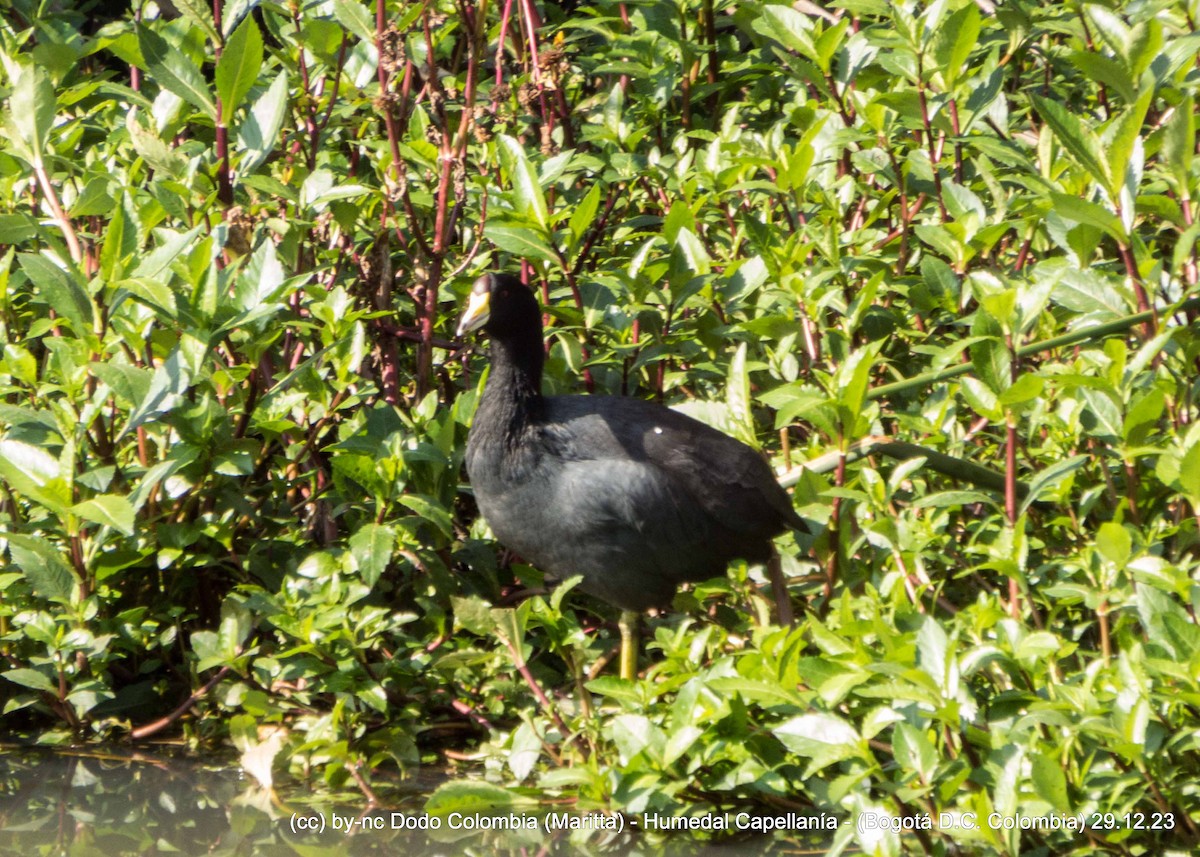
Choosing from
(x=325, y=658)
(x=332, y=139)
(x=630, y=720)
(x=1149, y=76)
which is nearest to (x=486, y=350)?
(x=332, y=139)

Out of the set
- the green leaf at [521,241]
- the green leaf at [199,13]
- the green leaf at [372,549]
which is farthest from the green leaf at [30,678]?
the green leaf at [199,13]

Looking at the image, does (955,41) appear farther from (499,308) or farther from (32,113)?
(32,113)

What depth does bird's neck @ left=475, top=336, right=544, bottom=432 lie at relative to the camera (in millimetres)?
3732

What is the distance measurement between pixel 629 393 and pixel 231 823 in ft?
5.59

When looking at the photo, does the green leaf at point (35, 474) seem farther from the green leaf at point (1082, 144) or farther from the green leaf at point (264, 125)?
the green leaf at point (1082, 144)

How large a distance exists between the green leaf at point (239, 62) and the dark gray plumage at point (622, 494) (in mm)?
840

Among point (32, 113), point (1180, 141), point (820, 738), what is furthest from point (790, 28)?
point (820, 738)

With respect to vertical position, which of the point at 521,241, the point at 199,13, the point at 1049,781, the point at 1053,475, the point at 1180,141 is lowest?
the point at 1049,781

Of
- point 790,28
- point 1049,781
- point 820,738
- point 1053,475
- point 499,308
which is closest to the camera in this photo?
point 1049,781

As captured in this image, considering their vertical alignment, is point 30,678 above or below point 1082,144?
below

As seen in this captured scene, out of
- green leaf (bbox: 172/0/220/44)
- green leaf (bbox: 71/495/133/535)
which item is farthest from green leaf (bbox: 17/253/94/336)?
green leaf (bbox: 172/0/220/44)

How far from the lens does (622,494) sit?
3.53m

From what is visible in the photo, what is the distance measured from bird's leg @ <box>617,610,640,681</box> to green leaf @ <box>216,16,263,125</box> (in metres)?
1.63

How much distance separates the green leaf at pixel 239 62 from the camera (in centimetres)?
346
